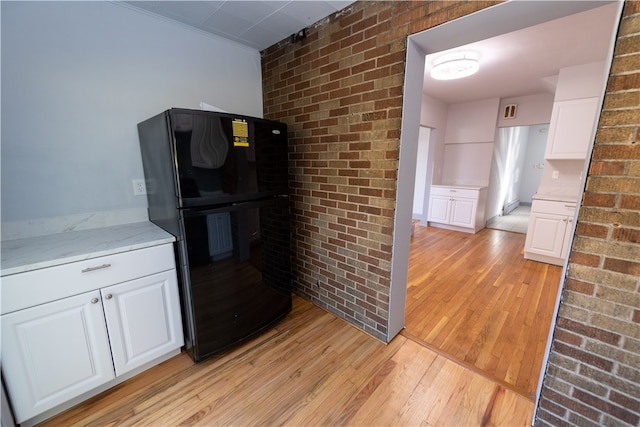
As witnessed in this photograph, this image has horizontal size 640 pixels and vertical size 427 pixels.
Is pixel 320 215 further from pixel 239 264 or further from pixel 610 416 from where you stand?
pixel 610 416

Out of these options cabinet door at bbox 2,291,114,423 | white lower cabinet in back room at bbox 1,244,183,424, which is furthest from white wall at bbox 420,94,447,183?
cabinet door at bbox 2,291,114,423

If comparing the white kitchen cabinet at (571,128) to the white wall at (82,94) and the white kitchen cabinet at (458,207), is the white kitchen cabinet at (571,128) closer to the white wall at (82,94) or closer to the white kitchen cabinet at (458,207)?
the white kitchen cabinet at (458,207)

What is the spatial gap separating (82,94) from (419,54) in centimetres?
220

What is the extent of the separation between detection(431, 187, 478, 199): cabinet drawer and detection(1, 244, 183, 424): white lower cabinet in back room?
4774 mm

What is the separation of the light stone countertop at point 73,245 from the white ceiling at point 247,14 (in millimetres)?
1547

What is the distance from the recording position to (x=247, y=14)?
5.88 ft

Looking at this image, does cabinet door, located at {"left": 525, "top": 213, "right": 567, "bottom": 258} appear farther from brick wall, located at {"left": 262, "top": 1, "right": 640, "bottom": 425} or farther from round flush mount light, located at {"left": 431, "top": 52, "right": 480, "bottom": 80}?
brick wall, located at {"left": 262, "top": 1, "right": 640, "bottom": 425}

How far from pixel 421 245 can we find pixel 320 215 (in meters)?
2.58

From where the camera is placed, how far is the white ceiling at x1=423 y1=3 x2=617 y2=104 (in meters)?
2.08

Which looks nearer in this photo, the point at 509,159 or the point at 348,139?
the point at 348,139

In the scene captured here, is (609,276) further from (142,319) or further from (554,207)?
(554,207)

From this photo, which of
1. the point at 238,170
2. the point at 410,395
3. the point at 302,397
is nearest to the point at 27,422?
the point at 302,397

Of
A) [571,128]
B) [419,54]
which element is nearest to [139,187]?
[419,54]

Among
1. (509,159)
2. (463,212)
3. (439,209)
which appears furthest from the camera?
(509,159)
